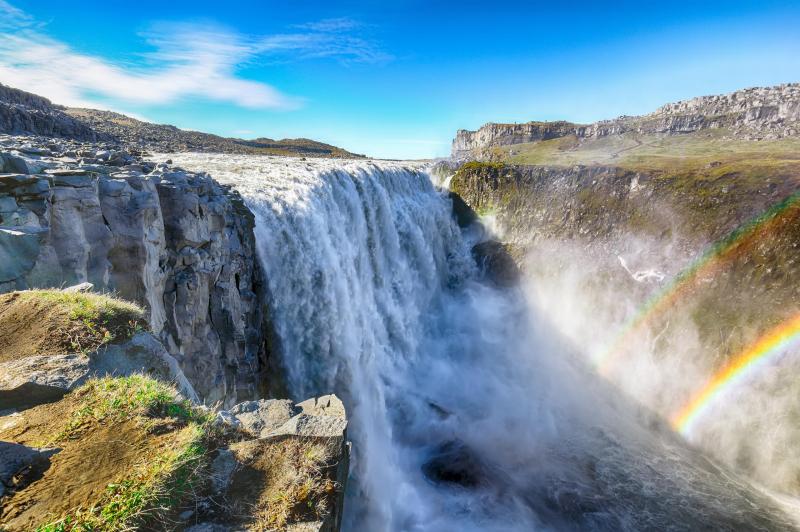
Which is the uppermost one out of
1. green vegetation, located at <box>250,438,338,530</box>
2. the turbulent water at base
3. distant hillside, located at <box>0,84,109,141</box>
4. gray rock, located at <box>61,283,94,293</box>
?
distant hillside, located at <box>0,84,109,141</box>

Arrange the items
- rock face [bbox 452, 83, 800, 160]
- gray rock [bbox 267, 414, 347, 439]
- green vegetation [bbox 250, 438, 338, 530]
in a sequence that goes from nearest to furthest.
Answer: green vegetation [bbox 250, 438, 338, 530]
gray rock [bbox 267, 414, 347, 439]
rock face [bbox 452, 83, 800, 160]

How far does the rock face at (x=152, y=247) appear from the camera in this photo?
28.7ft

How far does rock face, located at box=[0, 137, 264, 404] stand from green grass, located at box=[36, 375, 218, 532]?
450cm

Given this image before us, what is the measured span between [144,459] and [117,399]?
4.72 ft

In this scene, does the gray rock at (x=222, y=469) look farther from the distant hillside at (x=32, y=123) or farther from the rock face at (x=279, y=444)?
the distant hillside at (x=32, y=123)

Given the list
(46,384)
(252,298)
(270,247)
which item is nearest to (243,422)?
(46,384)

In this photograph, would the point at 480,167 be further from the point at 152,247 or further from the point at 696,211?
the point at 152,247

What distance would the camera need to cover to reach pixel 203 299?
14.0 m

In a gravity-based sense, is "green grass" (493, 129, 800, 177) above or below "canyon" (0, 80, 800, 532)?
above

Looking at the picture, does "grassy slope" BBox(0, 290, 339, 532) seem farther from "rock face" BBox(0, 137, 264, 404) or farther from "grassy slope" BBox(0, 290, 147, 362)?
"rock face" BBox(0, 137, 264, 404)

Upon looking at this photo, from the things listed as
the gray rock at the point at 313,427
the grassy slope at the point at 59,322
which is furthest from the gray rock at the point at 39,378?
→ the gray rock at the point at 313,427

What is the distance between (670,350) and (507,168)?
26.5 m

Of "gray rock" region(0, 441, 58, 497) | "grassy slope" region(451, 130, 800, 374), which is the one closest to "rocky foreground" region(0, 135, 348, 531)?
"gray rock" region(0, 441, 58, 497)

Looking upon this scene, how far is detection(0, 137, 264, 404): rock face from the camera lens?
8734 millimetres
